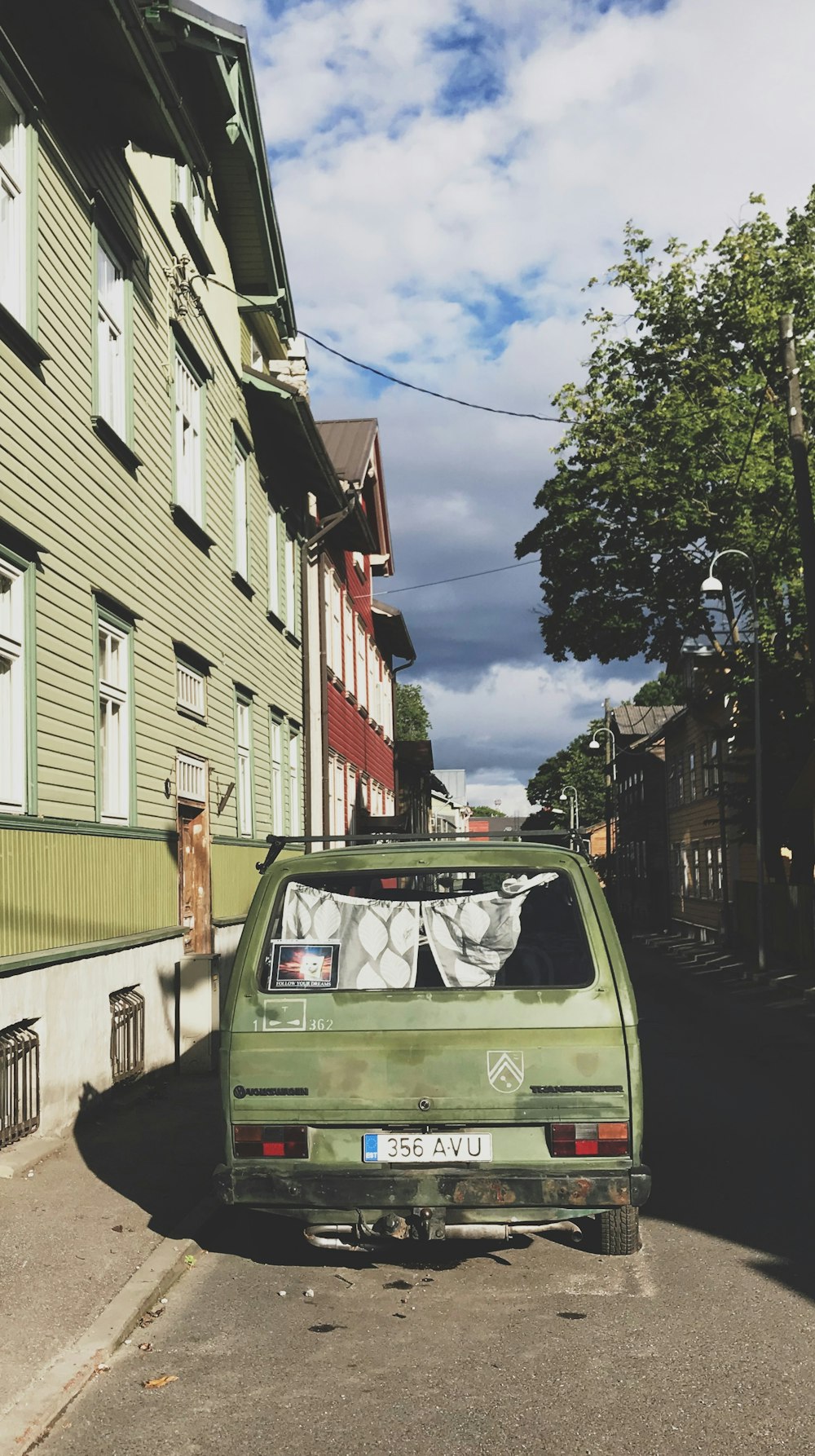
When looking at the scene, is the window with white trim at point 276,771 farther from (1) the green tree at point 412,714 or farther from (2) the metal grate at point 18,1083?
(1) the green tree at point 412,714

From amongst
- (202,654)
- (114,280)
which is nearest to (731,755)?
(202,654)

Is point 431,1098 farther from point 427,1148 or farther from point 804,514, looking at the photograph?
point 804,514

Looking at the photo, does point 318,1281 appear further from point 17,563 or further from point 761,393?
point 761,393

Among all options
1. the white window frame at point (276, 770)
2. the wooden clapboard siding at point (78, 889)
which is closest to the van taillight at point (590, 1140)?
the wooden clapboard siding at point (78, 889)

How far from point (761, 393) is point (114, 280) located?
74.9ft

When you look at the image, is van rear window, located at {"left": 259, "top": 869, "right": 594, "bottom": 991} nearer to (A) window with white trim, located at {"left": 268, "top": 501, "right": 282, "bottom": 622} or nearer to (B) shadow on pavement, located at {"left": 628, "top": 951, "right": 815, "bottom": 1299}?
(B) shadow on pavement, located at {"left": 628, "top": 951, "right": 815, "bottom": 1299}

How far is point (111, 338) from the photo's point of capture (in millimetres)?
12422

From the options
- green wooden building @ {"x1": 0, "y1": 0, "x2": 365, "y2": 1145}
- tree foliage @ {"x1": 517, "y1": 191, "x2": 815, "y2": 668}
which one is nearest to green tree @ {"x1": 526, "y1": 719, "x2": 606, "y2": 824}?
tree foliage @ {"x1": 517, "y1": 191, "x2": 815, "y2": 668}

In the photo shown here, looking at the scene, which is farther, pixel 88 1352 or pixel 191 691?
pixel 191 691

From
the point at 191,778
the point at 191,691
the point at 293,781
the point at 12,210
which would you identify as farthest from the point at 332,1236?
the point at 293,781

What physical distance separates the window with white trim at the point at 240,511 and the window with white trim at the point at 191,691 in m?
2.93

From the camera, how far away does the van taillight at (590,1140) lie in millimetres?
5617

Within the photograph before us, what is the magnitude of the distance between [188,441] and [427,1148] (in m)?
11.4

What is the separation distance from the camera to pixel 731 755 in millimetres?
30891
